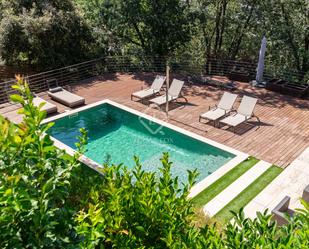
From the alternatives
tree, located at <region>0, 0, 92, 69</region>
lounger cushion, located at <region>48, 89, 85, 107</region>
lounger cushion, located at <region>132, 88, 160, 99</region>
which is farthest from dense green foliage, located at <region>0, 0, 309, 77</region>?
lounger cushion, located at <region>132, 88, 160, 99</region>

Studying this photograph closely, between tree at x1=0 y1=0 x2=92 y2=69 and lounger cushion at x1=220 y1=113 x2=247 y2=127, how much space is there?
11.2m

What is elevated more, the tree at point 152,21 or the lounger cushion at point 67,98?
the tree at point 152,21

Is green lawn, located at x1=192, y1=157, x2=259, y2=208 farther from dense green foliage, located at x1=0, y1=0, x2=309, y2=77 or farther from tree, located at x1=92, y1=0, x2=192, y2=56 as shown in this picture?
tree, located at x1=92, y1=0, x2=192, y2=56

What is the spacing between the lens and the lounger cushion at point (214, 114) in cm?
1336

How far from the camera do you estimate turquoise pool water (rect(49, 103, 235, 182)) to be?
38.2ft

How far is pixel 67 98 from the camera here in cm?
1581

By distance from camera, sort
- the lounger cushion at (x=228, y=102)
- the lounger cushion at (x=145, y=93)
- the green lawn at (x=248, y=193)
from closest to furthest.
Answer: the green lawn at (x=248, y=193), the lounger cushion at (x=228, y=102), the lounger cushion at (x=145, y=93)

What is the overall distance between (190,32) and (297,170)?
1370 cm

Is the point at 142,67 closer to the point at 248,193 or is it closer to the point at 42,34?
the point at 42,34

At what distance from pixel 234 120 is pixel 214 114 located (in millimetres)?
934

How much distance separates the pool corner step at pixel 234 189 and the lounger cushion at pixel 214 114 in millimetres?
3129

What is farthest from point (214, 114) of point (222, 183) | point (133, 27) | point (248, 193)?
point (133, 27)

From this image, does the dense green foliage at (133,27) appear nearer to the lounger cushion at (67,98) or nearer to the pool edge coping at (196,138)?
the lounger cushion at (67,98)

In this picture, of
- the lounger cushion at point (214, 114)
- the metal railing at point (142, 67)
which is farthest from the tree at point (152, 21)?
the lounger cushion at point (214, 114)
